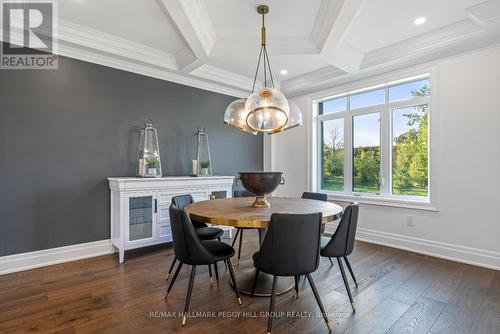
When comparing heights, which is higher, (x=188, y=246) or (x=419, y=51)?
(x=419, y=51)

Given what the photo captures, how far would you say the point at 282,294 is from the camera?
7.73 ft

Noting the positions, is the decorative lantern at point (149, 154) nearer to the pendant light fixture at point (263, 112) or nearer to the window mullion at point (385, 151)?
the pendant light fixture at point (263, 112)

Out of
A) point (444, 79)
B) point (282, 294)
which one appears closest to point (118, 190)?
point (282, 294)

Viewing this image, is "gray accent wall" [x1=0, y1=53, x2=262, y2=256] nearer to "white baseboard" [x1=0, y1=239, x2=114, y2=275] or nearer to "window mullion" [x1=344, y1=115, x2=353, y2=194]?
"white baseboard" [x1=0, y1=239, x2=114, y2=275]

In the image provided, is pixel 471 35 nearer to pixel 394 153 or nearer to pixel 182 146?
pixel 394 153

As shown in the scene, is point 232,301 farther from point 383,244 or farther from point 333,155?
point 333,155

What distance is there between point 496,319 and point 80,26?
4.82 meters

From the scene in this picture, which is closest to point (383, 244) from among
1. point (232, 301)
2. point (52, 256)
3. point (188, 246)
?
point (232, 301)

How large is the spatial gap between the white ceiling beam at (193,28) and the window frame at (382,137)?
92.0 inches

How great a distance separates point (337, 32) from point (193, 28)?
1.58 metres

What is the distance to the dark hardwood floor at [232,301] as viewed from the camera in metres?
1.89

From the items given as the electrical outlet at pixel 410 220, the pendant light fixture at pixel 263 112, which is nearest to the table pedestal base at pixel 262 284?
the pendant light fixture at pixel 263 112

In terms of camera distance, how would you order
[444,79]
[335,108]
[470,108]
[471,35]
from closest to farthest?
[471,35] < [470,108] < [444,79] < [335,108]

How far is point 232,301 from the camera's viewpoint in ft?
7.35
